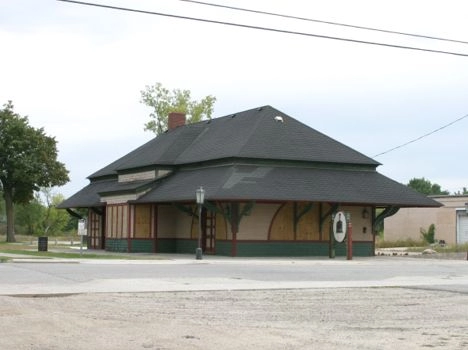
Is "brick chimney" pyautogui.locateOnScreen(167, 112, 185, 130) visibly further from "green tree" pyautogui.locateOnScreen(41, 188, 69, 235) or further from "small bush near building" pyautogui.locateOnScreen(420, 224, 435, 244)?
"green tree" pyautogui.locateOnScreen(41, 188, 69, 235)

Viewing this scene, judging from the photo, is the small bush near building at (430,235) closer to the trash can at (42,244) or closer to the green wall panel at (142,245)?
the green wall panel at (142,245)

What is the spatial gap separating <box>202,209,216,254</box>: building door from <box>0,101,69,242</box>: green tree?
26433mm

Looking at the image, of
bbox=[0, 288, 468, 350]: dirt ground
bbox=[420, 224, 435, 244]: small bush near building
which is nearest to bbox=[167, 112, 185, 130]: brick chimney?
bbox=[420, 224, 435, 244]: small bush near building

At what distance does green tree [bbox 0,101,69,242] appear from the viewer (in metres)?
63.9

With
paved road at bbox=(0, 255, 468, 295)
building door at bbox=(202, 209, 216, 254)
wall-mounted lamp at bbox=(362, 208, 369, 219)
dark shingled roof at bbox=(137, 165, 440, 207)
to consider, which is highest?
dark shingled roof at bbox=(137, 165, 440, 207)

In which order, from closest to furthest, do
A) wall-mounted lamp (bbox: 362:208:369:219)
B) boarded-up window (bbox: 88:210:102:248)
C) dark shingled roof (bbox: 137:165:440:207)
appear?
dark shingled roof (bbox: 137:165:440:207), wall-mounted lamp (bbox: 362:208:369:219), boarded-up window (bbox: 88:210:102:248)

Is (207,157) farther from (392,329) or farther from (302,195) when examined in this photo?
(392,329)

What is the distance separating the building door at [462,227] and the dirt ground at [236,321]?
49.6m

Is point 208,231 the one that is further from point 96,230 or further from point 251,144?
point 96,230

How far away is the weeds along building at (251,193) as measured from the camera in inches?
1487

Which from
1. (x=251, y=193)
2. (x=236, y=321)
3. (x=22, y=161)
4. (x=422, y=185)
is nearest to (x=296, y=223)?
(x=251, y=193)

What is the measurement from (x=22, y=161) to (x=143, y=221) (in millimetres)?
23982

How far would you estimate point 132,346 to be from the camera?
10867 mm


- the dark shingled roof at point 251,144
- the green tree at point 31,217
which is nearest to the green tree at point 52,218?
the green tree at point 31,217
